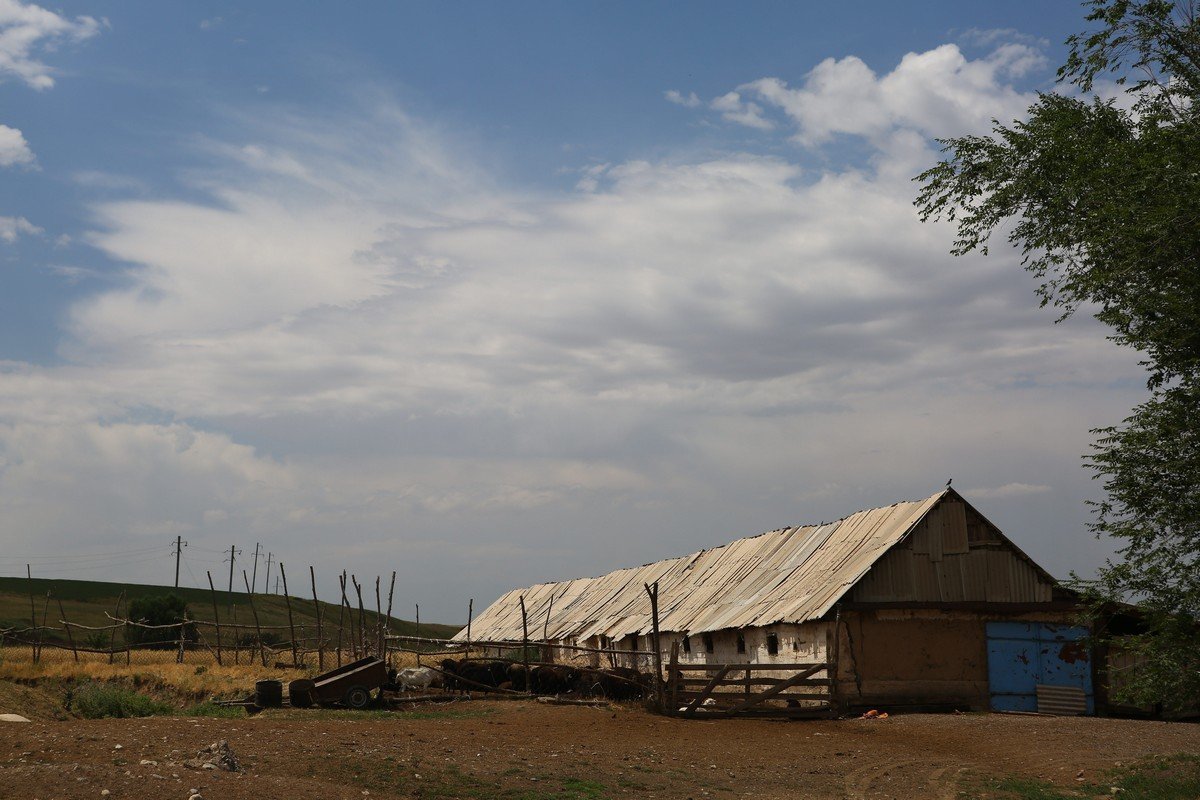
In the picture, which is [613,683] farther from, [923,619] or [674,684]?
[923,619]

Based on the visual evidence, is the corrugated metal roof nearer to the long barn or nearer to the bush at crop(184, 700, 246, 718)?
the long barn

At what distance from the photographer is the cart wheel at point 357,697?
24594mm

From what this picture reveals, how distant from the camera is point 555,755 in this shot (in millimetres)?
16438

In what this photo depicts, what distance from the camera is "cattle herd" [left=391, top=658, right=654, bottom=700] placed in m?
27.4

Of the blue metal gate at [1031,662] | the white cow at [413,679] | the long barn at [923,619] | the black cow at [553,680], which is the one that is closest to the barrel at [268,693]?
the white cow at [413,679]

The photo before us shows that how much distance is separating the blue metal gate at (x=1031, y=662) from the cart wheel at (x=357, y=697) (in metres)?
15.2

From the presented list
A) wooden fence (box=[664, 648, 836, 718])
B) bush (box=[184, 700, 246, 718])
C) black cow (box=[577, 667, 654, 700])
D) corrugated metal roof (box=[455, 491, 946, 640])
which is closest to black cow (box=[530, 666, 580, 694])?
black cow (box=[577, 667, 654, 700])

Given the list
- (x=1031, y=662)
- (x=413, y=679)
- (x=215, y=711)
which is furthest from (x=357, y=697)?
(x=1031, y=662)

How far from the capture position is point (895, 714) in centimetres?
2566

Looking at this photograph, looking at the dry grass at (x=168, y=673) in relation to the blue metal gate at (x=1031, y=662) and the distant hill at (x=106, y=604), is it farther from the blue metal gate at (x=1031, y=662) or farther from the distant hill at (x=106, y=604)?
the distant hill at (x=106, y=604)

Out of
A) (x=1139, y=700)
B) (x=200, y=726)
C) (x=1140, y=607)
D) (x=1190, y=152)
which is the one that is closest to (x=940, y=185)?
(x=1190, y=152)

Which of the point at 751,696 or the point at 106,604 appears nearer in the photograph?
the point at 751,696

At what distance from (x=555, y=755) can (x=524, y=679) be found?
12.5 m

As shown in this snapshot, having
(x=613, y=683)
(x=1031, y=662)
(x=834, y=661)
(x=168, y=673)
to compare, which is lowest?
(x=168, y=673)
